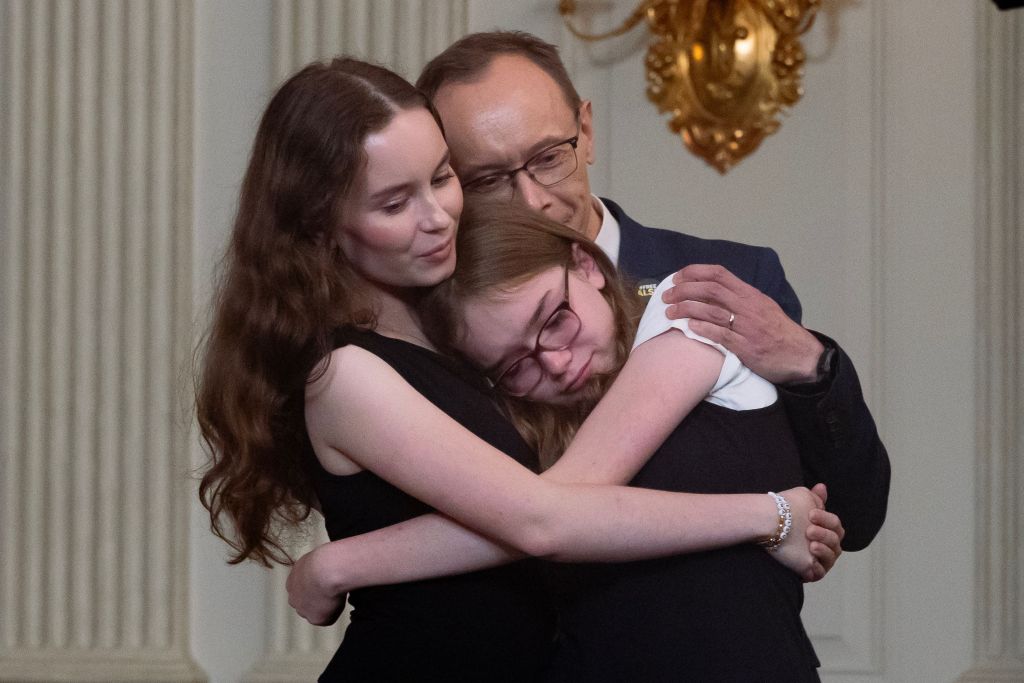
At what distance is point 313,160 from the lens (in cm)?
202

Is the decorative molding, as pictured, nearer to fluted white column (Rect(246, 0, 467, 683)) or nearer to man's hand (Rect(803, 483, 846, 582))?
fluted white column (Rect(246, 0, 467, 683))

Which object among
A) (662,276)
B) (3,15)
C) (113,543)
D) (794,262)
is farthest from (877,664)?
(3,15)

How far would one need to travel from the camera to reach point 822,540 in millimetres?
2016

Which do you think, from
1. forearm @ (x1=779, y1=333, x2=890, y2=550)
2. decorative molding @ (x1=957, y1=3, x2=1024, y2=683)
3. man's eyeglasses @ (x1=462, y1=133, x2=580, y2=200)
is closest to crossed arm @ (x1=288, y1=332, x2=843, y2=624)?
forearm @ (x1=779, y1=333, x2=890, y2=550)

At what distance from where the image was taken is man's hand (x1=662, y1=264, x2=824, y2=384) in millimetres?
2027

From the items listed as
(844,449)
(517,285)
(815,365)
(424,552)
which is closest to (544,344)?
(517,285)

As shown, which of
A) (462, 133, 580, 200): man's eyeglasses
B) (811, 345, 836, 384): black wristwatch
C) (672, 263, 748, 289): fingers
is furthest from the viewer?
(462, 133, 580, 200): man's eyeglasses

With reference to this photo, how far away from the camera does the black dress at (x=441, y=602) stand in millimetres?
2008

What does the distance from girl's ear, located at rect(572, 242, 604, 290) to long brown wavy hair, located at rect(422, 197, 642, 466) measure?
0.01 m

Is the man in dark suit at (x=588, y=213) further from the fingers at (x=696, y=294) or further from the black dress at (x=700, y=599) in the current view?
the black dress at (x=700, y=599)

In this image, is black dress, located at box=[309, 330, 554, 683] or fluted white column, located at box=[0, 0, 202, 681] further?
A: fluted white column, located at box=[0, 0, 202, 681]

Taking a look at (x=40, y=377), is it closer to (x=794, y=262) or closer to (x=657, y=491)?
(x=794, y=262)

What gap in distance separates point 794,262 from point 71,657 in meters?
2.17

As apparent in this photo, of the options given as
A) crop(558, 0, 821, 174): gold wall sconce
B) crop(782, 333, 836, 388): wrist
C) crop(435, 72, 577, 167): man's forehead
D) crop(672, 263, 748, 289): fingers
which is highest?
crop(558, 0, 821, 174): gold wall sconce
